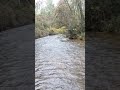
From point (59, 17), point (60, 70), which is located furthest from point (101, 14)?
point (60, 70)

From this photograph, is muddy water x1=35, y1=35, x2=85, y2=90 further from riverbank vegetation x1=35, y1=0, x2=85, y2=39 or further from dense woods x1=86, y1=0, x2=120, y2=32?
dense woods x1=86, y1=0, x2=120, y2=32

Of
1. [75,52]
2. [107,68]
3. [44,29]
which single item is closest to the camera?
[107,68]

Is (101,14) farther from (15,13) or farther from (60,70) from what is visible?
(60,70)

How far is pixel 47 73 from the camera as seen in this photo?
7117 millimetres

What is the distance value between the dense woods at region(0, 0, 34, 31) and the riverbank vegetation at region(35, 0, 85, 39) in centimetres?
63

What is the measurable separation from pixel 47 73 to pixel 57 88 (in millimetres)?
1378

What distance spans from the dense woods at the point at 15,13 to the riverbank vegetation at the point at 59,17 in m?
0.63

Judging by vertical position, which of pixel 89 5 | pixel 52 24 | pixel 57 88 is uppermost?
pixel 89 5

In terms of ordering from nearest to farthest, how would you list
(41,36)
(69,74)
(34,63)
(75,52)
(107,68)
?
(69,74) < (107,68) < (34,63) < (75,52) < (41,36)

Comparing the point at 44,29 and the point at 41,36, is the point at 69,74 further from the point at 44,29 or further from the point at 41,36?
the point at 44,29

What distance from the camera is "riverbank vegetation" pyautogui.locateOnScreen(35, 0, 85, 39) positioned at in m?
17.0

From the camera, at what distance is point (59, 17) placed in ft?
65.6

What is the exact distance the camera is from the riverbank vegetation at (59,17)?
17.0 meters

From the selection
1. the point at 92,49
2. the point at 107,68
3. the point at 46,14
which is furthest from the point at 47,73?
the point at 46,14
